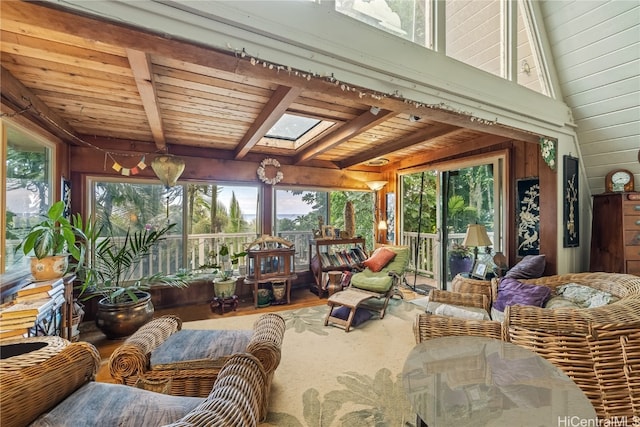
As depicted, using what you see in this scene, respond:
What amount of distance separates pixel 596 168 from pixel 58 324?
556 centimetres

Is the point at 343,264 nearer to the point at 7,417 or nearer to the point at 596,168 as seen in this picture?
the point at 596,168

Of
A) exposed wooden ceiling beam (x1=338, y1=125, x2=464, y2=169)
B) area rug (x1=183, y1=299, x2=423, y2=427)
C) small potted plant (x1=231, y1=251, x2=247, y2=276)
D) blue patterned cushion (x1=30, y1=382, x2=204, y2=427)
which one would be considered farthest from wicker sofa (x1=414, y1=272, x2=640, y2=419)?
small potted plant (x1=231, y1=251, x2=247, y2=276)

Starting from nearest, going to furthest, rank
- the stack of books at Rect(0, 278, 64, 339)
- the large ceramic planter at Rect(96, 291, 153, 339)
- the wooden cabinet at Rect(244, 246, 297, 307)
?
the stack of books at Rect(0, 278, 64, 339) < the large ceramic planter at Rect(96, 291, 153, 339) < the wooden cabinet at Rect(244, 246, 297, 307)

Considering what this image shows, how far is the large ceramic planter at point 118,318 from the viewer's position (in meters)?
2.62

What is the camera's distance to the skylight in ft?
10.3

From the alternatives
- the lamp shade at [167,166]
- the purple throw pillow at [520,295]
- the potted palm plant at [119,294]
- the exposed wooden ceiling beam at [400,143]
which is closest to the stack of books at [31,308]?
the potted palm plant at [119,294]

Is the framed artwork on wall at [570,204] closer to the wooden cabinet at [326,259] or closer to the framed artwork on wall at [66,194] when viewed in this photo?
the wooden cabinet at [326,259]

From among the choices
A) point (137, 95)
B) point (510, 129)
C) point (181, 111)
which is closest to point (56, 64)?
point (137, 95)

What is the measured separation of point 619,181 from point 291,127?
145 inches

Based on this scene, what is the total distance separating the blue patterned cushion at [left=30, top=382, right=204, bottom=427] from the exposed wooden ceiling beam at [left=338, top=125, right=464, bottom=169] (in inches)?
129

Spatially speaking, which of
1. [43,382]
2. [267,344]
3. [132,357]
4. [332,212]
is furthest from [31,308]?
[332,212]

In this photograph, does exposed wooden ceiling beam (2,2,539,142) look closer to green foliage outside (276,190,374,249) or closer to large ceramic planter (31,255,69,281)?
large ceramic planter (31,255,69,281)

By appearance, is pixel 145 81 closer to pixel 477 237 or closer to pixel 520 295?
pixel 520 295

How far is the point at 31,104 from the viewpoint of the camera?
81.0 inches
